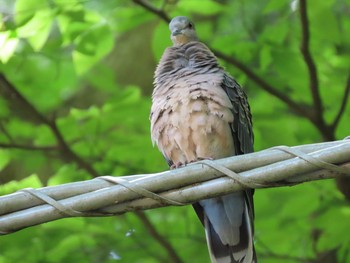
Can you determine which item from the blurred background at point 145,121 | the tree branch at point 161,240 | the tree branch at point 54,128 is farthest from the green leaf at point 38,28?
the tree branch at point 161,240

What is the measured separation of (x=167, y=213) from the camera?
5.14 metres

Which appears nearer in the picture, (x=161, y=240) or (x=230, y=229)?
(x=230, y=229)

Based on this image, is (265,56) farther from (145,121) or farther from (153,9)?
(145,121)

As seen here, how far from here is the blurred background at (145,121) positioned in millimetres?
4422

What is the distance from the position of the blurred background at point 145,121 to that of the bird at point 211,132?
0.52 metres

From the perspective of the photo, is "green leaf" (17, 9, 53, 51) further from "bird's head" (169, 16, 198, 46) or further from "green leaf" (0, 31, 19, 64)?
"bird's head" (169, 16, 198, 46)

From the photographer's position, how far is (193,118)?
3971 millimetres

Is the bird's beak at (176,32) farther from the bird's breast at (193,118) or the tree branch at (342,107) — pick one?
the tree branch at (342,107)

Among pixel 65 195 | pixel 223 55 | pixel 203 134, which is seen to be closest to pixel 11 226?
pixel 65 195

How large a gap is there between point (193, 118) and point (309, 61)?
879mm

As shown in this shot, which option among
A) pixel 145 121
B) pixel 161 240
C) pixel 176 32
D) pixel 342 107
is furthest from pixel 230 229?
pixel 145 121

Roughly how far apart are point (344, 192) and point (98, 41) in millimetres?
1697

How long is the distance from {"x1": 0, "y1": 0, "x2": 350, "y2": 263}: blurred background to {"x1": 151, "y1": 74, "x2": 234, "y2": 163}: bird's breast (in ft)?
1.93

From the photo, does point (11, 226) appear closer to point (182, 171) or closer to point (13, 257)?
point (182, 171)
